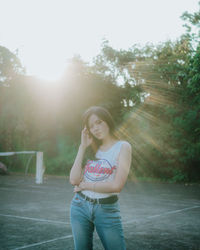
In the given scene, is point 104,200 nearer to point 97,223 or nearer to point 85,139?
point 97,223

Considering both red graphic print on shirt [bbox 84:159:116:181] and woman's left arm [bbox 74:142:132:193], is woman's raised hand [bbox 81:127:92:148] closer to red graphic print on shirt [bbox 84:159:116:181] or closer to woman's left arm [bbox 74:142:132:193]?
red graphic print on shirt [bbox 84:159:116:181]

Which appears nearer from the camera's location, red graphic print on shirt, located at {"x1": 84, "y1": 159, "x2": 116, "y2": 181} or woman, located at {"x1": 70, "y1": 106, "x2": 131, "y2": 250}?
woman, located at {"x1": 70, "y1": 106, "x2": 131, "y2": 250}

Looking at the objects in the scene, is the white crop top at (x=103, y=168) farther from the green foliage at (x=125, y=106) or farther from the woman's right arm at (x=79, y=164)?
the green foliage at (x=125, y=106)

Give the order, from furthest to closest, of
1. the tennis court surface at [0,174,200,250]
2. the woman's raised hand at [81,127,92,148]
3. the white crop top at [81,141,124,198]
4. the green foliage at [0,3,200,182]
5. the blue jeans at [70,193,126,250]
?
the green foliage at [0,3,200,182] → the tennis court surface at [0,174,200,250] → the woman's raised hand at [81,127,92,148] → the white crop top at [81,141,124,198] → the blue jeans at [70,193,126,250]

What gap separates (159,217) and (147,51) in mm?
27219

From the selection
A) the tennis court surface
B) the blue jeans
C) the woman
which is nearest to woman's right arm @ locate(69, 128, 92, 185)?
the woman

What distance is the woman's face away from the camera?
11.3 ft

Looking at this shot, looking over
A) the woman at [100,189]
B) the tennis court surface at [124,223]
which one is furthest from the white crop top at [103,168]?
the tennis court surface at [124,223]

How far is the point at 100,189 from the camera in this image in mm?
3164

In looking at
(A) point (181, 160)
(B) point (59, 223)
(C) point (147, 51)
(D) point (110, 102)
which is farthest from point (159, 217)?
(C) point (147, 51)

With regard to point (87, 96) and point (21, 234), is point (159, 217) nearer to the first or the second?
point (21, 234)

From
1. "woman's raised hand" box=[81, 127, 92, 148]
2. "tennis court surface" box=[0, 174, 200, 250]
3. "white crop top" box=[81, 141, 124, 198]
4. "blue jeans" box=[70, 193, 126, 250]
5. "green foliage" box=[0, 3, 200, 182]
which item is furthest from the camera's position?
"green foliage" box=[0, 3, 200, 182]

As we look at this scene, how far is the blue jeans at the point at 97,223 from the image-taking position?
311 cm

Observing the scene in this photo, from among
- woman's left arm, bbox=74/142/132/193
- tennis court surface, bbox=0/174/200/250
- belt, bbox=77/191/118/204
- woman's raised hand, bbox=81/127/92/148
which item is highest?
woman's raised hand, bbox=81/127/92/148
